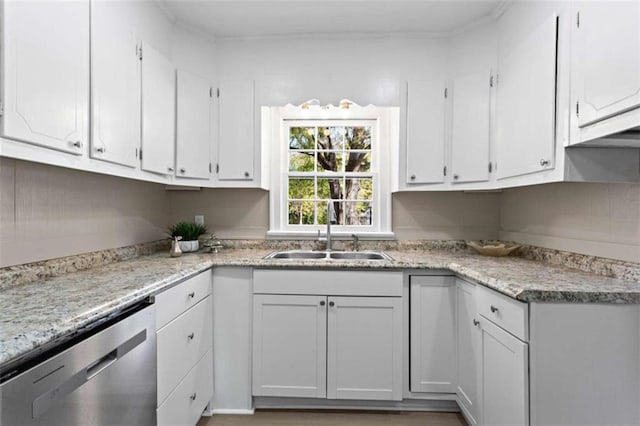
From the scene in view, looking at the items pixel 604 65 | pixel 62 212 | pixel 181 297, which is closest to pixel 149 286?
pixel 181 297

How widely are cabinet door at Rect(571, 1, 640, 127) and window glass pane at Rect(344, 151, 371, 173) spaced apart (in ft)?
4.89

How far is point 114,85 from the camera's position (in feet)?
5.02

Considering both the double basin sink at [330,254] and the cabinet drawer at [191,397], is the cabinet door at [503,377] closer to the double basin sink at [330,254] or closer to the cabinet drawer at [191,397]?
the double basin sink at [330,254]

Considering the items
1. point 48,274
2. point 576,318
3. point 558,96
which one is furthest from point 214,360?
point 558,96

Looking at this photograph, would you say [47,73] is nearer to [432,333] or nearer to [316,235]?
[316,235]

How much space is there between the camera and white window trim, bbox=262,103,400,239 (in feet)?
8.48

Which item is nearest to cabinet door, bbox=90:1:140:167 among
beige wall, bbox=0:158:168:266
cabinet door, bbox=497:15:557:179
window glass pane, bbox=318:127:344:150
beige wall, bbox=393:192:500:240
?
Result: beige wall, bbox=0:158:168:266

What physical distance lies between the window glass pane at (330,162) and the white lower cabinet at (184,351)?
1.34m

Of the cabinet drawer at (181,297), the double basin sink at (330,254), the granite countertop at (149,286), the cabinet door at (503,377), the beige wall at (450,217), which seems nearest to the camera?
the granite countertop at (149,286)

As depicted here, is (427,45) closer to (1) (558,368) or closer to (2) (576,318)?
(2) (576,318)

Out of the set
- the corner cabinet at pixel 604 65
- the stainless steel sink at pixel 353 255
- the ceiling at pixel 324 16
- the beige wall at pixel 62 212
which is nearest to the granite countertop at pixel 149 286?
the beige wall at pixel 62 212

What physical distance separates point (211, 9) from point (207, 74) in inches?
16.4

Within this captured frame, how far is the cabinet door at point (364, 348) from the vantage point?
192 cm

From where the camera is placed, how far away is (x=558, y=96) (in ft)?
4.89
